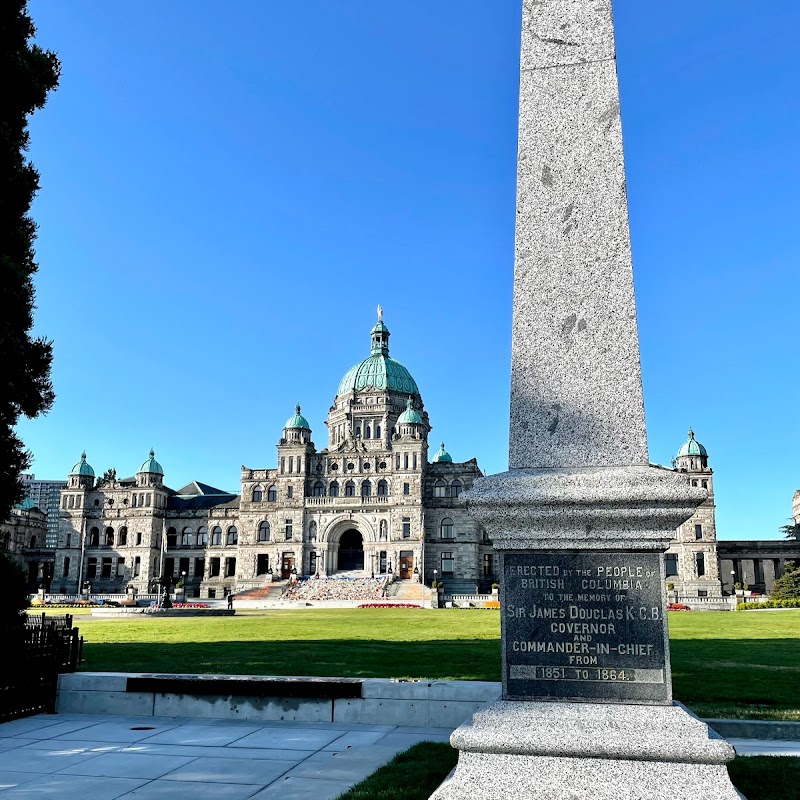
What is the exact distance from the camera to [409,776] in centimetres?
614

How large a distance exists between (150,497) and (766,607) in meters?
59.2

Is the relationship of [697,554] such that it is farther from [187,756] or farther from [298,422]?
[187,756]

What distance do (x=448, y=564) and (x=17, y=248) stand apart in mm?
61531

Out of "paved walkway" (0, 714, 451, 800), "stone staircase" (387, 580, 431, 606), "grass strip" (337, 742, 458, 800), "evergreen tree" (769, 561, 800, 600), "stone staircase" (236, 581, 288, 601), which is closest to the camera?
"grass strip" (337, 742, 458, 800)

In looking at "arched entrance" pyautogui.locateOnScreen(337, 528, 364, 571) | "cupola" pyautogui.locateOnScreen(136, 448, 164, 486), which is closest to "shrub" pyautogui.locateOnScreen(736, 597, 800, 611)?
"arched entrance" pyautogui.locateOnScreen(337, 528, 364, 571)

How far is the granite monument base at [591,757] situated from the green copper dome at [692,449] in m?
78.1

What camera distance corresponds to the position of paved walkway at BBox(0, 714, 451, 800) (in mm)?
6055

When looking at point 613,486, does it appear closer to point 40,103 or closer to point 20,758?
point 20,758

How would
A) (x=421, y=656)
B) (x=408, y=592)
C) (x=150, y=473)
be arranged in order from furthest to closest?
(x=150, y=473) → (x=408, y=592) → (x=421, y=656)

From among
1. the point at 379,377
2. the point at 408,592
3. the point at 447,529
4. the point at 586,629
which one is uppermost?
the point at 379,377

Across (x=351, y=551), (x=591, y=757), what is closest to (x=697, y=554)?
(x=351, y=551)

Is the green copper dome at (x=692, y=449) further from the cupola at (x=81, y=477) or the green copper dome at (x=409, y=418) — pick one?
the cupola at (x=81, y=477)

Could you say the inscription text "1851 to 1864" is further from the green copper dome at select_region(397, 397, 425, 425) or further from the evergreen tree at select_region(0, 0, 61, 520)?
the green copper dome at select_region(397, 397, 425, 425)

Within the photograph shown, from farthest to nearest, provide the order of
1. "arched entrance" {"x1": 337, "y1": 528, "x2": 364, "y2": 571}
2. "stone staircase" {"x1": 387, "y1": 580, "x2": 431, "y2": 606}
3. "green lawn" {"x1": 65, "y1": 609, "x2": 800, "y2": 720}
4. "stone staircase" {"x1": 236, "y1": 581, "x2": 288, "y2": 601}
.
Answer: "arched entrance" {"x1": 337, "y1": 528, "x2": 364, "y2": 571}, "stone staircase" {"x1": 236, "y1": 581, "x2": 288, "y2": 601}, "stone staircase" {"x1": 387, "y1": 580, "x2": 431, "y2": 606}, "green lawn" {"x1": 65, "y1": 609, "x2": 800, "y2": 720}
